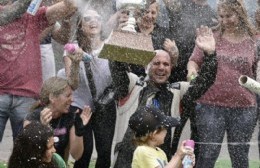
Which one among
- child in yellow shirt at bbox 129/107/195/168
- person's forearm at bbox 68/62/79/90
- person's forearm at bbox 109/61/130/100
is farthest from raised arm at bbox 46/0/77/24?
child in yellow shirt at bbox 129/107/195/168

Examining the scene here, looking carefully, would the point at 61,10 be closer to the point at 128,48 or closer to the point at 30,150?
the point at 128,48

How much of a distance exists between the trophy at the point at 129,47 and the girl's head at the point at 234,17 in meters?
0.75

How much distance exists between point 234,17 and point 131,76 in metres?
1.04

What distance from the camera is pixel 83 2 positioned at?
8664 millimetres

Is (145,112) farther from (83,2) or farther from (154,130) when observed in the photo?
(83,2)

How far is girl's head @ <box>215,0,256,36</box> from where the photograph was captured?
8.17 m

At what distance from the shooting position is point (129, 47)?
7.57 meters

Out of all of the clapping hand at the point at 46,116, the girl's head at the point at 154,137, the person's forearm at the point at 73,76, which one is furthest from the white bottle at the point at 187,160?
the person's forearm at the point at 73,76

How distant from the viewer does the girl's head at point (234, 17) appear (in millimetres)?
8172

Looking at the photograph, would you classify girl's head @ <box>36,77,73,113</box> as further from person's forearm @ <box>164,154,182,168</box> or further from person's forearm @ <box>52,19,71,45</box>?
person's forearm @ <box>164,154,182,168</box>

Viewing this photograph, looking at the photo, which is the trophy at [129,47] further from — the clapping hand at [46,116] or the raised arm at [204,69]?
the clapping hand at [46,116]

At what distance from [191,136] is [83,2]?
62.5 inches

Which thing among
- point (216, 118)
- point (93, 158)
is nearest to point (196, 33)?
point (216, 118)

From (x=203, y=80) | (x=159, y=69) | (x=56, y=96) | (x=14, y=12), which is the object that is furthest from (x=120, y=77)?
(x=14, y=12)
